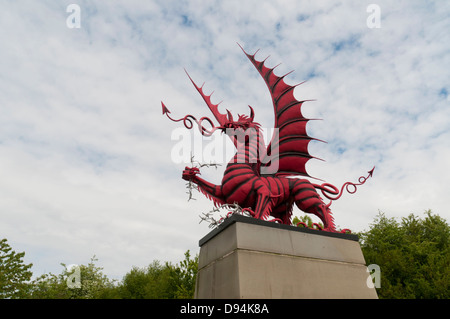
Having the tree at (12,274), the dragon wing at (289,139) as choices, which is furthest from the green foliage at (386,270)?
the dragon wing at (289,139)

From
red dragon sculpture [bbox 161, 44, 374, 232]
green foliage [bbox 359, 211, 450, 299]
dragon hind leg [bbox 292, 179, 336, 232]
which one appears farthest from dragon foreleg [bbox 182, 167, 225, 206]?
green foliage [bbox 359, 211, 450, 299]

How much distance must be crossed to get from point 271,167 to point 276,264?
2.64 meters

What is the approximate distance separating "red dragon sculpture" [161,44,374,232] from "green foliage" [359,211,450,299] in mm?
12189

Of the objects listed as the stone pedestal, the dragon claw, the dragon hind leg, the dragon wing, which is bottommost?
the stone pedestal

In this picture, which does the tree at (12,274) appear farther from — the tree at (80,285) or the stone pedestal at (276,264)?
the stone pedestal at (276,264)

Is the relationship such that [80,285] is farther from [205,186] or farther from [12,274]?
[205,186]

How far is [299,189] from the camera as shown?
6.14m

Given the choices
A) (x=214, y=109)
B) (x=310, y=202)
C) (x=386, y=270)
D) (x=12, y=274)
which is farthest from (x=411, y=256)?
(x=12, y=274)

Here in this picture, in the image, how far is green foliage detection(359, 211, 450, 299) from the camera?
14797mm

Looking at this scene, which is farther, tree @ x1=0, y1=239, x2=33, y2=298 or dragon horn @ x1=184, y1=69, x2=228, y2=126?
tree @ x1=0, y1=239, x2=33, y2=298

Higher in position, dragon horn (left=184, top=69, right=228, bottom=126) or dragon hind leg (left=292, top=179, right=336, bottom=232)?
dragon horn (left=184, top=69, right=228, bottom=126)

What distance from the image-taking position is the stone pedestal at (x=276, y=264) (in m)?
4.06

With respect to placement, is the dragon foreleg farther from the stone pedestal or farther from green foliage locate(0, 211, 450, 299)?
green foliage locate(0, 211, 450, 299)
